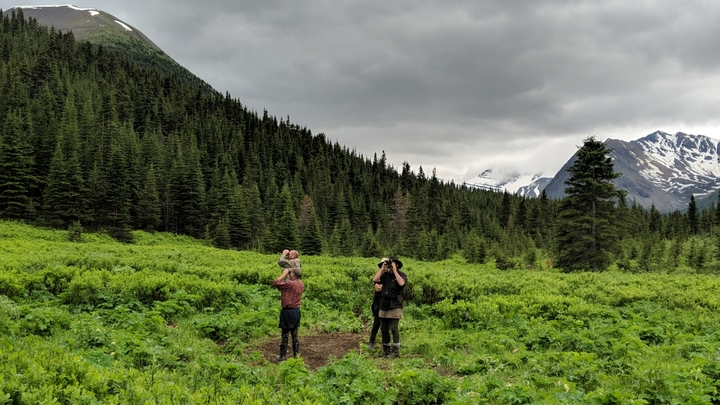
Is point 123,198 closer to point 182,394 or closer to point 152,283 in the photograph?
point 152,283

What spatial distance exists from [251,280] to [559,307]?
1194 cm

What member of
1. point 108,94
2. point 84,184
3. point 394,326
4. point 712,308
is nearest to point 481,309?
point 394,326

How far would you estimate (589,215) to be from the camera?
30234 mm

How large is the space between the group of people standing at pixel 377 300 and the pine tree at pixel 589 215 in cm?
2508

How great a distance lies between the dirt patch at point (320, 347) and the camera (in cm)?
916

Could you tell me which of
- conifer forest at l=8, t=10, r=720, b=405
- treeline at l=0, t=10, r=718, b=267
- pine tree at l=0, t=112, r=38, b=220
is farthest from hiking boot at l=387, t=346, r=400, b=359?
pine tree at l=0, t=112, r=38, b=220

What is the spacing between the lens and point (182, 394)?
491 centimetres

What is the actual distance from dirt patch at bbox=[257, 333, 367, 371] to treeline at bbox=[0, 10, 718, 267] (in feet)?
86.9

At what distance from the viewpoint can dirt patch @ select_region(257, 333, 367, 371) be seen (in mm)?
9164

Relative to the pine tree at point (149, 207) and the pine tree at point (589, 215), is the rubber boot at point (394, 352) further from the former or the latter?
the pine tree at point (149, 207)

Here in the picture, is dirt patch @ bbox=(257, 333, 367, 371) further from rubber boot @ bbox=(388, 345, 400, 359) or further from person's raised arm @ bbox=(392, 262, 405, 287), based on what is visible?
person's raised arm @ bbox=(392, 262, 405, 287)

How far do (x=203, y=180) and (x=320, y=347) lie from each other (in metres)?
75.2

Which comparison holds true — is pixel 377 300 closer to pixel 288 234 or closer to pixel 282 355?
pixel 282 355

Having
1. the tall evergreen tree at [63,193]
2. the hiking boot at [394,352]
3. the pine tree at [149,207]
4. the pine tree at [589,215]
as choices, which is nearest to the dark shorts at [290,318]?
the hiking boot at [394,352]
